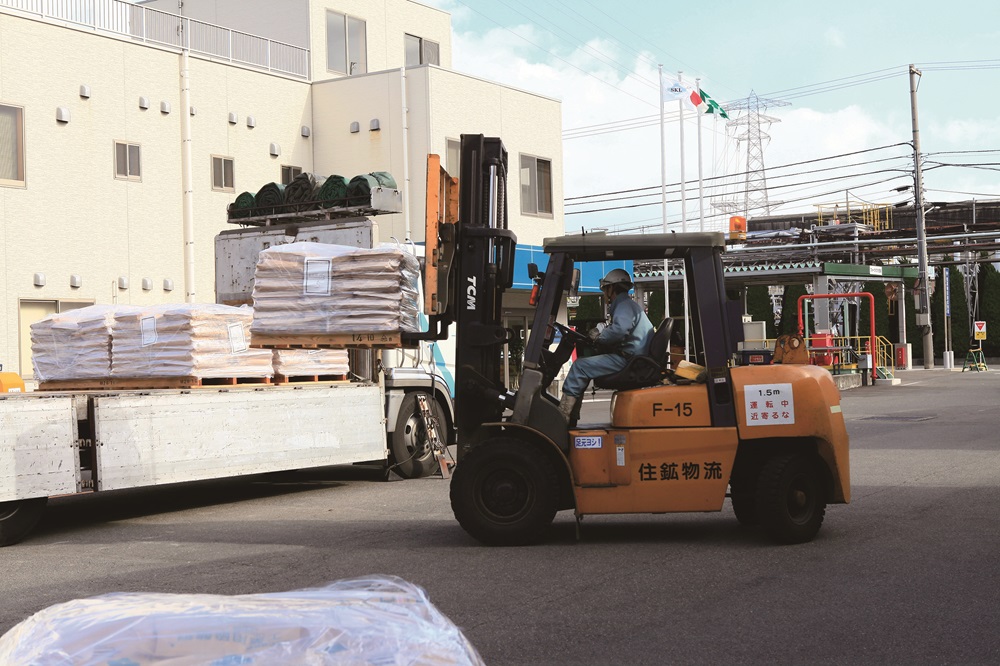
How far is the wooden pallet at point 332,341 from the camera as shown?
32.3ft

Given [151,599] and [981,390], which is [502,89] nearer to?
[981,390]

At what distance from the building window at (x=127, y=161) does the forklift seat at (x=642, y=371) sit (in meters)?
17.1

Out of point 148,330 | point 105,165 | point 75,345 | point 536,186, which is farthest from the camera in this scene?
point 536,186

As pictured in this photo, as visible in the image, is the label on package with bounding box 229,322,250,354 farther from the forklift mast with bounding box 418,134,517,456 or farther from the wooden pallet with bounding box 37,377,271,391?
the forklift mast with bounding box 418,134,517,456

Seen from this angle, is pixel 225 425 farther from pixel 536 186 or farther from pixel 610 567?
pixel 536 186

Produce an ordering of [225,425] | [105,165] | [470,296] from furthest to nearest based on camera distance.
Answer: [105,165] < [225,425] < [470,296]

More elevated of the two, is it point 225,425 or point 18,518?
point 225,425

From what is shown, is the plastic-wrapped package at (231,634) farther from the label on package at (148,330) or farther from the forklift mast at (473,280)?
the label on package at (148,330)

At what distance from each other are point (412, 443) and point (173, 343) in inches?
146

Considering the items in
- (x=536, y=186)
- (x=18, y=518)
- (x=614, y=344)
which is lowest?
(x=18, y=518)

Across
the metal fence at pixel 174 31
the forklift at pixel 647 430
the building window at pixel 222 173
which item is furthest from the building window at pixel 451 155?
the forklift at pixel 647 430

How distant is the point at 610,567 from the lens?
7.98 m

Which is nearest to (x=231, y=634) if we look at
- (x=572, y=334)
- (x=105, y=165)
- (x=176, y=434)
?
(x=572, y=334)

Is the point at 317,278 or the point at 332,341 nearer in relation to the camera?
the point at 332,341
